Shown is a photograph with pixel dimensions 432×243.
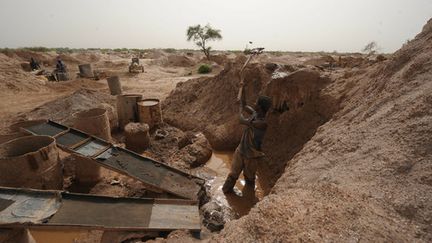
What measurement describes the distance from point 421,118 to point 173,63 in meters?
25.4

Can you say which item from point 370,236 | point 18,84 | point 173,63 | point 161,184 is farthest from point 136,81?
point 370,236

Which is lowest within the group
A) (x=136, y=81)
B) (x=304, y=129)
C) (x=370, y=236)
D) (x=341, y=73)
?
(x=136, y=81)

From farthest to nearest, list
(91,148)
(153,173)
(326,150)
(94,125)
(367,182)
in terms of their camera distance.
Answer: (94,125) < (91,148) < (153,173) < (326,150) < (367,182)

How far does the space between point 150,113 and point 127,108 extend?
772 millimetres

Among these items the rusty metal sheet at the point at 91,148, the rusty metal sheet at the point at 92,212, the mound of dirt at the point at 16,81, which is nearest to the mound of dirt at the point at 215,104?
the rusty metal sheet at the point at 91,148

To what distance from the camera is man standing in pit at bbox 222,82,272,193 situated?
4286mm

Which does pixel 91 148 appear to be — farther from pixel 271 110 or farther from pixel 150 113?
pixel 271 110

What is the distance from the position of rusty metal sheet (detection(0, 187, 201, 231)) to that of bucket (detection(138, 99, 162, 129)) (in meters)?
3.77

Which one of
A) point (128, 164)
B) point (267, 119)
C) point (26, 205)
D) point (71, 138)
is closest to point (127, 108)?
point (71, 138)

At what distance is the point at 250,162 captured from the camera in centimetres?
459

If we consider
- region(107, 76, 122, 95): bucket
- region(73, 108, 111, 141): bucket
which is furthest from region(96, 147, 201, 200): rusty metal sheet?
region(107, 76, 122, 95): bucket

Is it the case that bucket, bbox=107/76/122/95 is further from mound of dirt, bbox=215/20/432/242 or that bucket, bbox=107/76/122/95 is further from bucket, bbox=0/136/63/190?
mound of dirt, bbox=215/20/432/242

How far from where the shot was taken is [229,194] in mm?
4977

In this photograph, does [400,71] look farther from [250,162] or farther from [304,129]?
[250,162]
